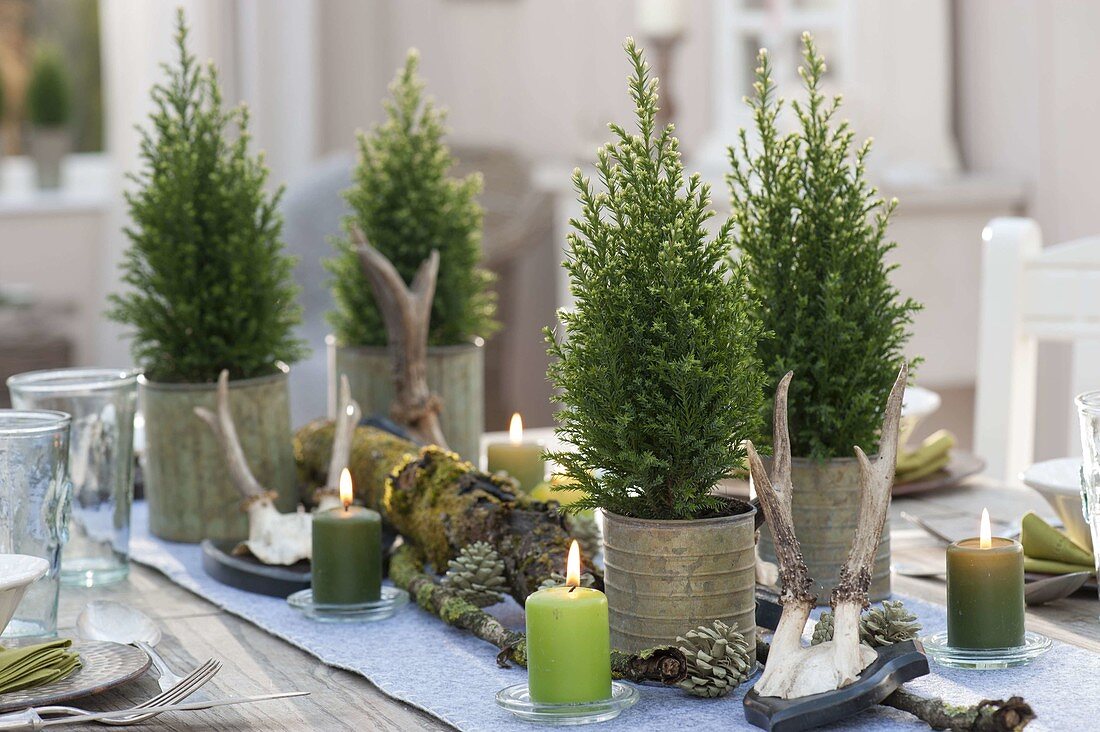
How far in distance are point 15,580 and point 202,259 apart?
Answer: 528 mm

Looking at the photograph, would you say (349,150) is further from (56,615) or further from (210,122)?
(56,615)

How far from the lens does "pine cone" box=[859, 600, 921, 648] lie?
827 mm

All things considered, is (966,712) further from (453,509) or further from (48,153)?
(48,153)

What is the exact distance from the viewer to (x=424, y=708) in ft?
2.76

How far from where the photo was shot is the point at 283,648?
988 mm

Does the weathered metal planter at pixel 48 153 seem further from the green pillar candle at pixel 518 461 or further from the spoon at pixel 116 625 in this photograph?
the spoon at pixel 116 625

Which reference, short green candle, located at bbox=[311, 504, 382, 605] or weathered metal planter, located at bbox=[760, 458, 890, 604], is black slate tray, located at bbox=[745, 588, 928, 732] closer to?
weathered metal planter, located at bbox=[760, 458, 890, 604]

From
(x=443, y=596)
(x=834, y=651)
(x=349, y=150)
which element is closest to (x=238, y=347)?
(x=443, y=596)

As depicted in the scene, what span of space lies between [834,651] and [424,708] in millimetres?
242

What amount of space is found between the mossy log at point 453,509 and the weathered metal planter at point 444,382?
133 millimetres

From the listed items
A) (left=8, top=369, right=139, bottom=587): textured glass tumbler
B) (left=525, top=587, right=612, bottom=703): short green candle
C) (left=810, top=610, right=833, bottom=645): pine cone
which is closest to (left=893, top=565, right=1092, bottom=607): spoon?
(left=810, top=610, right=833, bottom=645): pine cone

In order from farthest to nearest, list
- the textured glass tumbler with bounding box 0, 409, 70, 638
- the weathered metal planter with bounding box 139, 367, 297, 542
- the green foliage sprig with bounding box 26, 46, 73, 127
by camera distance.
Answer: the green foliage sprig with bounding box 26, 46, 73, 127, the weathered metal planter with bounding box 139, 367, 297, 542, the textured glass tumbler with bounding box 0, 409, 70, 638

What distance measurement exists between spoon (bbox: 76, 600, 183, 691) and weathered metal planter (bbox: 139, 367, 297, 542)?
27 centimetres

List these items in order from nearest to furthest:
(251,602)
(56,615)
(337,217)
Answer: (56,615) → (251,602) → (337,217)
